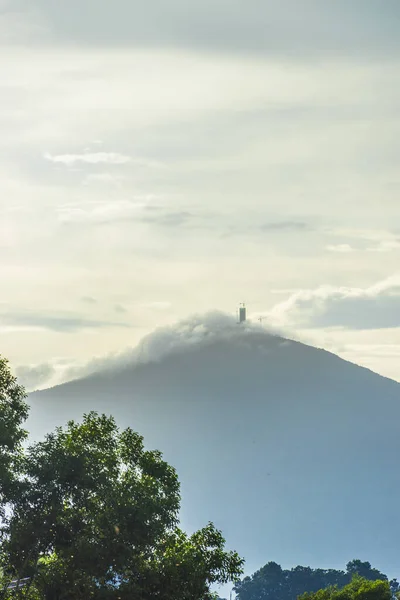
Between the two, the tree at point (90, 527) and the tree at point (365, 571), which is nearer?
the tree at point (90, 527)

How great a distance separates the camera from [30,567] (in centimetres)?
3306

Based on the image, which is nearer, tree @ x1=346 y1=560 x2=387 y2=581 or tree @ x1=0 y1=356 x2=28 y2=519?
tree @ x1=0 y1=356 x2=28 y2=519

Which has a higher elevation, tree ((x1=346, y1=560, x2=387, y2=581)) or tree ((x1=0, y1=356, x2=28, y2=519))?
tree ((x1=0, y1=356, x2=28, y2=519))

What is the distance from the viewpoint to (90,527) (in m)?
31.6

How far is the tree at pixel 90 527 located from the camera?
31359 mm

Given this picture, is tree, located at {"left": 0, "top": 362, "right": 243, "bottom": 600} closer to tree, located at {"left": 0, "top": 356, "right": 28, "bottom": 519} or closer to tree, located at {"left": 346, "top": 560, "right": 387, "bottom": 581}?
tree, located at {"left": 0, "top": 356, "right": 28, "bottom": 519}

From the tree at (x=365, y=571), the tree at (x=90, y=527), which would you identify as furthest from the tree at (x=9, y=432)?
the tree at (x=365, y=571)

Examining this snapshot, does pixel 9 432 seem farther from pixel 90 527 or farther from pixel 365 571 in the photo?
pixel 365 571

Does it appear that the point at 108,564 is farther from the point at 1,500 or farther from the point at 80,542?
the point at 1,500

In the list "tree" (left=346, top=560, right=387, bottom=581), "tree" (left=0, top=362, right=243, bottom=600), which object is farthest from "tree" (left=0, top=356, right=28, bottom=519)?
"tree" (left=346, top=560, right=387, bottom=581)

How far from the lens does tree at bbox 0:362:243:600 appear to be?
31.4 m

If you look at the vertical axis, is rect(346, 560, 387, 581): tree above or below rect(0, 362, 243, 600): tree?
below

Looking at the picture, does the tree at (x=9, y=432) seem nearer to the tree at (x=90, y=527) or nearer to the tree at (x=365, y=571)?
the tree at (x=90, y=527)

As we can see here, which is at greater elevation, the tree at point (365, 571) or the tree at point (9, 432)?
the tree at point (9, 432)
